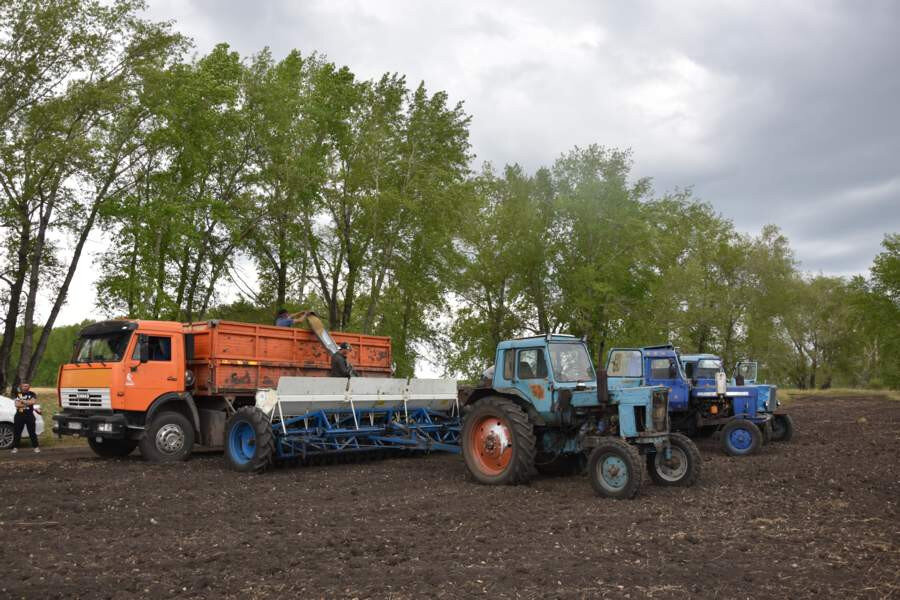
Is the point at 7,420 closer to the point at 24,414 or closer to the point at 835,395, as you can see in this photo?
the point at 24,414

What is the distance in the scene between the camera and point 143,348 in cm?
1377

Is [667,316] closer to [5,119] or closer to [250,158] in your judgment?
[250,158]

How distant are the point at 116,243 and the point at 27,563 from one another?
2064 cm

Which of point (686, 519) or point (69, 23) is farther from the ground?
point (69, 23)

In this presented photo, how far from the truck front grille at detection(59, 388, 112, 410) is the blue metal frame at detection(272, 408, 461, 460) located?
11.4 ft

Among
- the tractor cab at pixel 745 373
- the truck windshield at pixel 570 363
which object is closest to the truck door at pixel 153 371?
the truck windshield at pixel 570 363

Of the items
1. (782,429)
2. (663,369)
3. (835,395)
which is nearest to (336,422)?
(663,369)

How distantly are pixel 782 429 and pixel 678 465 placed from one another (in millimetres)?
8332

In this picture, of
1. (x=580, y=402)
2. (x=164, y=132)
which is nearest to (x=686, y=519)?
(x=580, y=402)

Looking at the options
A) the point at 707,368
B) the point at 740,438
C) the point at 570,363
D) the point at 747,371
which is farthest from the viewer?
the point at 747,371

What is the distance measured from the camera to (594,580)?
607 cm

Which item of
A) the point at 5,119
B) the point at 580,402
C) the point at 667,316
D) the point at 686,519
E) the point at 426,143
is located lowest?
the point at 686,519

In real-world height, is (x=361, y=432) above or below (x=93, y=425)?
below

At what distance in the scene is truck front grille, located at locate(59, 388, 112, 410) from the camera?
13523 millimetres
